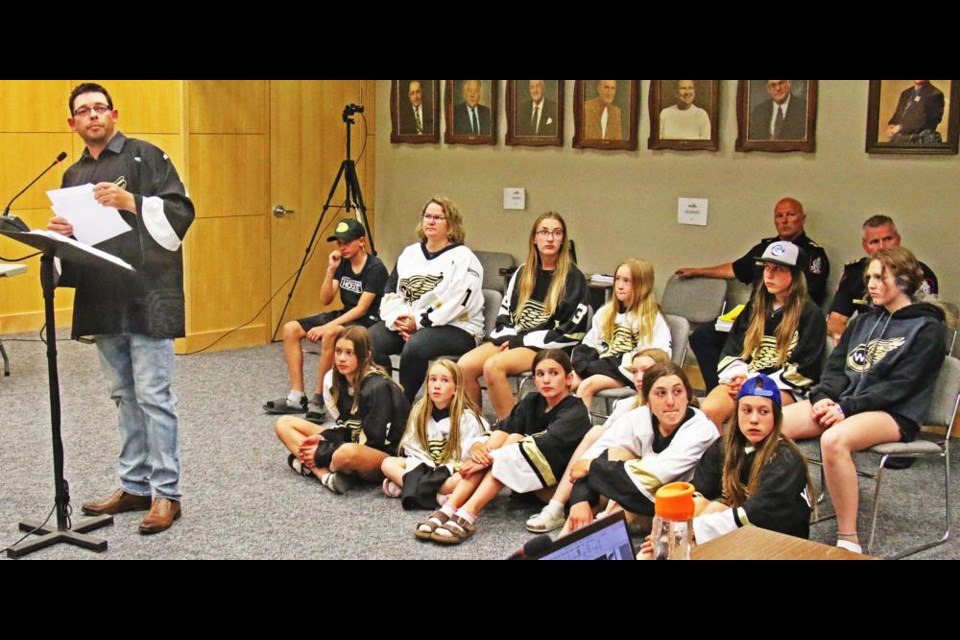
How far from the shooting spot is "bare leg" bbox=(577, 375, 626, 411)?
5270 millimetres

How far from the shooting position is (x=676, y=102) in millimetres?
6855

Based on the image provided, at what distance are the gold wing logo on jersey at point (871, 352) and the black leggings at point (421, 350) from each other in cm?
213

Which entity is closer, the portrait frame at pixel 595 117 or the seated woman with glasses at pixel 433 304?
the seated woman with glasses at pixel 433 304

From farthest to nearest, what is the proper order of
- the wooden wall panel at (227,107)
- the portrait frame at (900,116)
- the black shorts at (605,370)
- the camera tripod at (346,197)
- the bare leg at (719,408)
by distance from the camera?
1. the camera tripod at (346,197)
2. the wooden wall panel at (227,107)
3. the portrait frame at (900,116)
4. the black shorts at (605,370)
5. the bare leg at (719,408)

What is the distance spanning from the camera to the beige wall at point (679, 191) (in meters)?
5.97

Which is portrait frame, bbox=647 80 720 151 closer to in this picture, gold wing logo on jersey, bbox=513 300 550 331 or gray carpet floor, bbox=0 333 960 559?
gold wing logo on jersey, bbox=513 300 550 331

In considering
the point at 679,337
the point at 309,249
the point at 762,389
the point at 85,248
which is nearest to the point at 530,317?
the point at 679,337

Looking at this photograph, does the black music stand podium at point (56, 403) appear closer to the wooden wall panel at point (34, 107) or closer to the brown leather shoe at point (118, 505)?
the brown leather shoe at point (118, 505)

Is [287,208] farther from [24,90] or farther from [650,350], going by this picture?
[650,350]

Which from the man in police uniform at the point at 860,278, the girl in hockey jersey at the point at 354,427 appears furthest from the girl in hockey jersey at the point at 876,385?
the girl in hockey jersey at the point at 354,427

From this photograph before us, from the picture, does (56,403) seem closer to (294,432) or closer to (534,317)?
(294,432)

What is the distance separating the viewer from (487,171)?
26.5 feet

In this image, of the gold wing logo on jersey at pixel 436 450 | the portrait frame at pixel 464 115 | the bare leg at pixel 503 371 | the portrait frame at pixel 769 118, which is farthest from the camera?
the portrait frame at pixel 464 115

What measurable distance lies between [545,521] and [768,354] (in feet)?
4.22
